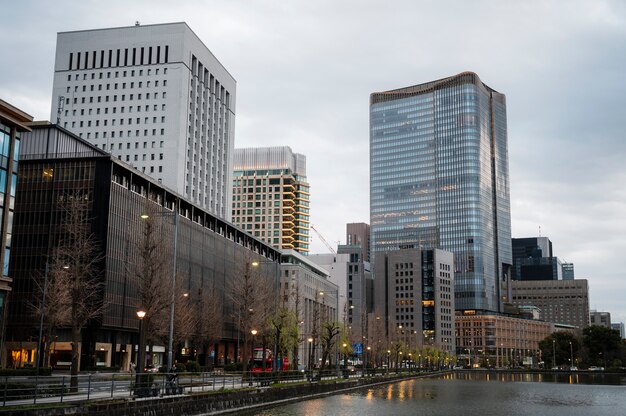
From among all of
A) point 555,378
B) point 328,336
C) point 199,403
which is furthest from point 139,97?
point 199,403

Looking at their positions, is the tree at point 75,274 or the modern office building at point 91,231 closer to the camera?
the tree at point 75,274

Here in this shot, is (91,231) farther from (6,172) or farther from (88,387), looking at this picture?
(88,387)

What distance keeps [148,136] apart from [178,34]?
2624 cm

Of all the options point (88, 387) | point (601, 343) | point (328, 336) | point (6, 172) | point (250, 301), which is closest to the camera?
point (88, 387)

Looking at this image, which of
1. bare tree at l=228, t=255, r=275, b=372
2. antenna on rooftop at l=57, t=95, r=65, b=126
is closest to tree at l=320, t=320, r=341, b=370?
bare tree at l=228, t=255, r=275, b=372

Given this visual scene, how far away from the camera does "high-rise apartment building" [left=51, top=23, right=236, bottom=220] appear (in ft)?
513

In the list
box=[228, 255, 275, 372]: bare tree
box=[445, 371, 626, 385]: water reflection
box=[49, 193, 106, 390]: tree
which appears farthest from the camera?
box=[445, 371, 626, 385]: water reflection

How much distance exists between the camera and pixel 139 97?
525 ft

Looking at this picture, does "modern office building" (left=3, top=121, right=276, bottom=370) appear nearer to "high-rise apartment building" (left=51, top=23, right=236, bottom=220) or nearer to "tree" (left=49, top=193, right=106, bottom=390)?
"tree" (left=49, top=193, right=106, bottom=390)

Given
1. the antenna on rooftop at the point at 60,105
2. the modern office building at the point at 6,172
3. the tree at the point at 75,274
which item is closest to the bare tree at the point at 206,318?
the tree at the point at 75,274

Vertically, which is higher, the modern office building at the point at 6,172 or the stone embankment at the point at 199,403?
the modern office building at the point at 6,172

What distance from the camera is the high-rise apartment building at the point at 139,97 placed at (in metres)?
156

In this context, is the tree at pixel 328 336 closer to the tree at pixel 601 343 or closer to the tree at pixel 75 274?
the tree at pixel 75 274

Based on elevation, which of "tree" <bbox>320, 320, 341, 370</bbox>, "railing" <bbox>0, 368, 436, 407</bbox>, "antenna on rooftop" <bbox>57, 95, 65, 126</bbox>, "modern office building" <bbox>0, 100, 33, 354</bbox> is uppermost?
"antenna on rooftop" <bbox>57, 95, 65, 126</bbox>
